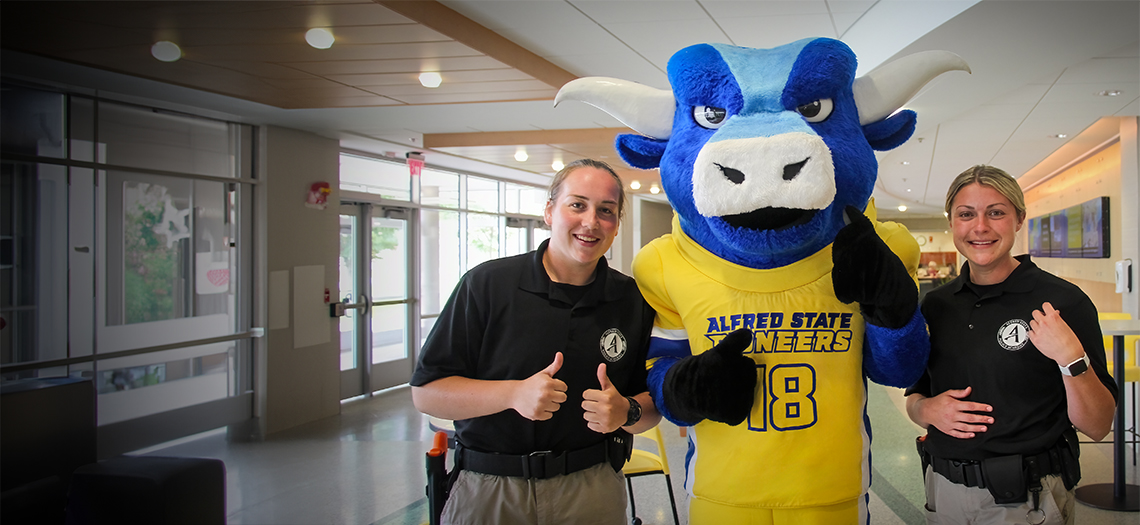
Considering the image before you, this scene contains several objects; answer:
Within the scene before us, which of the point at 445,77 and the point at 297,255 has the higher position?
the point at 445,77

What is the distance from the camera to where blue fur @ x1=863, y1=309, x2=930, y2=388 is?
4.26ft

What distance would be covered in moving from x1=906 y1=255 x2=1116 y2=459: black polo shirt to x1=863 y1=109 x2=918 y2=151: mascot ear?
1.74 feet

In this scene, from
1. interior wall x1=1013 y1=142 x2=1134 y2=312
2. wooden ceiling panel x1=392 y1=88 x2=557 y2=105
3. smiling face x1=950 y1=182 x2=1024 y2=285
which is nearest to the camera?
smiling face x1=950 y1=182 x2=1024 y2=285

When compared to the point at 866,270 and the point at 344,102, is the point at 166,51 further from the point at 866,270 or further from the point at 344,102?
the point at 866,270

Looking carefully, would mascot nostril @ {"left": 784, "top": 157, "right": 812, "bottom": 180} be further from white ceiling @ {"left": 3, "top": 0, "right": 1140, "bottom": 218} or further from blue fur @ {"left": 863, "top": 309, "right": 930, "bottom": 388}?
white ceiling @ {"left": 3, "top": 0, "right": 1140, "bottom": 218}

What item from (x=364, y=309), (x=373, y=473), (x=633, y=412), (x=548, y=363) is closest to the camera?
(x=633, y=412)

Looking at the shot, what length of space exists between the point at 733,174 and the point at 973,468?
3.74 ft

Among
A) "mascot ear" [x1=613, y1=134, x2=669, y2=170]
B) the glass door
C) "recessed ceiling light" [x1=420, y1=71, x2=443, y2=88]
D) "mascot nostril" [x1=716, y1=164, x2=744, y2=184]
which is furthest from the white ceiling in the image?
"mascot nostril" [x1=716, y1=164, x2=744, y2=184]

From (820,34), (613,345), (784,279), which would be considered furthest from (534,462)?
(820,34)

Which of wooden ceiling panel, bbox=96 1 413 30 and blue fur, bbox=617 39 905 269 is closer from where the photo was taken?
blue fur, bbox=617 39 905 269

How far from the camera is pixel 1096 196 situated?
7.23m

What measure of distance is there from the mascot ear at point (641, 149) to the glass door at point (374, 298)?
5639mm

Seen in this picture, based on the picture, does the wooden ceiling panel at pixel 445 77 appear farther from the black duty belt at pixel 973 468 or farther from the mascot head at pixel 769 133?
the black duty belt at pixel 973 468

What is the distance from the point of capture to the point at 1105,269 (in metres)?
6.80
